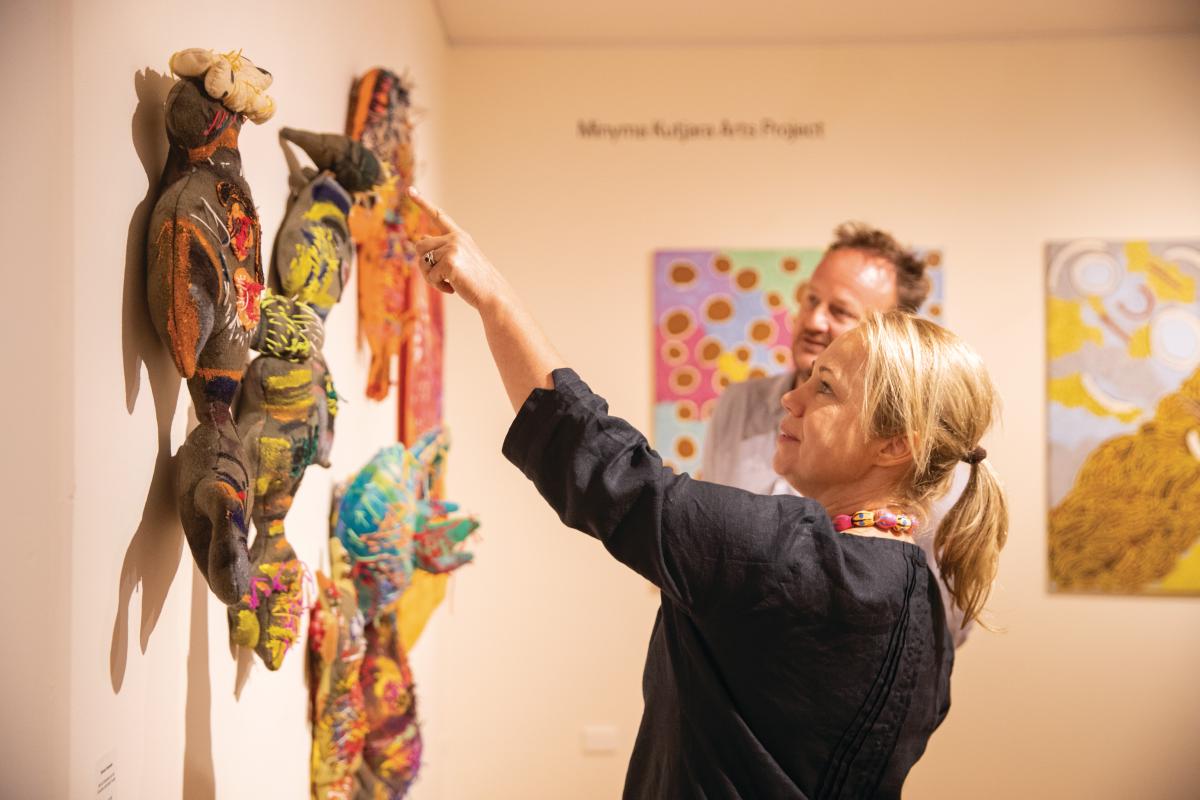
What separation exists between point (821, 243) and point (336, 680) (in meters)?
2.46

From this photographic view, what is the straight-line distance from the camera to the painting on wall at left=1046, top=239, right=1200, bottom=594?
11.2 feet

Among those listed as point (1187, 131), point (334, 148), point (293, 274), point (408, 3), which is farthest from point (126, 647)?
point (1187, 131)

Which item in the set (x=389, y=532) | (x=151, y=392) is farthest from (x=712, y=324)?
(x=151, y=392)

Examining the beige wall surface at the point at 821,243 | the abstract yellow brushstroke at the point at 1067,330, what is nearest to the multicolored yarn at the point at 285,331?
the beige wall surface at the point at 821,243

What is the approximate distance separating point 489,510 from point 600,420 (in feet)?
8.54

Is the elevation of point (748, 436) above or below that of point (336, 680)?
above

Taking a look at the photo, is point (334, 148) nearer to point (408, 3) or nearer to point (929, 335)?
point (929, 335)

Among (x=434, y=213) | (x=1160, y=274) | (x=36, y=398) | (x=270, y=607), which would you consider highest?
(x=1160, y=274)

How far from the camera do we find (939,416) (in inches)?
45.6

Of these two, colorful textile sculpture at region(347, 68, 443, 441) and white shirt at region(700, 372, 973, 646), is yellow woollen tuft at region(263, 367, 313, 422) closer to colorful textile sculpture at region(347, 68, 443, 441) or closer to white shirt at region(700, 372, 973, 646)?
colorful textile sculpture at region(347, 68, 443, 441)

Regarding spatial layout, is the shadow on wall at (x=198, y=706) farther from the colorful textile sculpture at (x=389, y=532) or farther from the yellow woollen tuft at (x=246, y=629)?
the colorful textile sculpture at (x=389, y=532)

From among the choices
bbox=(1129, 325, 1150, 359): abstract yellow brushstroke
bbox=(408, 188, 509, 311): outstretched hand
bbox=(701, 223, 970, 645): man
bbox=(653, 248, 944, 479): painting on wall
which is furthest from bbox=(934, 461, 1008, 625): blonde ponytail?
bbox=(1129, 325, 1150, 359): abstract yellow brushstroke

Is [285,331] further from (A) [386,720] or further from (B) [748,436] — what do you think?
(B) [748,436]

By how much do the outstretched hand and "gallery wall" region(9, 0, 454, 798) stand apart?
11.0 inches
